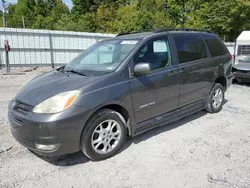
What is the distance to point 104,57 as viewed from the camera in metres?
3.63

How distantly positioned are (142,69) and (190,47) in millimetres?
1611

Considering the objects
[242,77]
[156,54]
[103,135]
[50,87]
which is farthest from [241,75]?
[50,87]

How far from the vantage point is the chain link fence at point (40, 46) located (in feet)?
39.4

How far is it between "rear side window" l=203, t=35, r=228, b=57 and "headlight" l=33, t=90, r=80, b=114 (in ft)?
10.9

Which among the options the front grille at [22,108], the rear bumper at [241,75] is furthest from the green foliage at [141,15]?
the front grille at [22,108]

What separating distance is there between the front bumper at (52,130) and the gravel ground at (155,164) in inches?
13.8

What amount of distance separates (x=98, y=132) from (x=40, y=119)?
790mm

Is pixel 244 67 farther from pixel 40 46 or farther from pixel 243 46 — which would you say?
pixel 40 46

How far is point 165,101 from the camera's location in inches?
146

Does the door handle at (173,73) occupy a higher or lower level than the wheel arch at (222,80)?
higher

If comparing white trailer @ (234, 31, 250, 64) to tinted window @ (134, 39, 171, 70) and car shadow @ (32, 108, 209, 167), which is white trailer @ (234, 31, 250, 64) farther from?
tinted window @ (134, 39, 171, 70)

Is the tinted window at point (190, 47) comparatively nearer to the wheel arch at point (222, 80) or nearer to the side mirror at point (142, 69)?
the wheel arch at point (222, 80)

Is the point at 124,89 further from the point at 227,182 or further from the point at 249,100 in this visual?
the point at 249,100

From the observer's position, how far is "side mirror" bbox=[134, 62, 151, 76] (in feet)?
10.3
